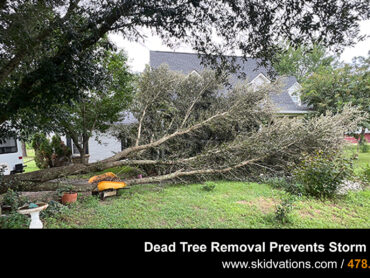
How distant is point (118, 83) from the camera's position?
7973 mm

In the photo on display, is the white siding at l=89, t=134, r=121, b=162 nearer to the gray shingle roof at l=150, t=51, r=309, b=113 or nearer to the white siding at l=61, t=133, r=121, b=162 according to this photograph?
the white siding at l=61, t=133, r=121, b=162

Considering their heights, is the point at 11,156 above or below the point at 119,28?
below

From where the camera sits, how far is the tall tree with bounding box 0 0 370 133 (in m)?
3.18

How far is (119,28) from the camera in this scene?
142 inches

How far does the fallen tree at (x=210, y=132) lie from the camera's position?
21.2 ft

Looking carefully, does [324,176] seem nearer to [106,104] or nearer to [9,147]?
[106,104]

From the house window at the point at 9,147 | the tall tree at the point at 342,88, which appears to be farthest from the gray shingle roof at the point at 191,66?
the house window at the point at 9,147

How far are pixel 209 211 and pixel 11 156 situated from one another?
9.71 metres

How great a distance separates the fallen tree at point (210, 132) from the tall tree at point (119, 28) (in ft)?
9.38

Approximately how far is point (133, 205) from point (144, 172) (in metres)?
3.68

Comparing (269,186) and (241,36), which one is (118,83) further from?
(269,186)
